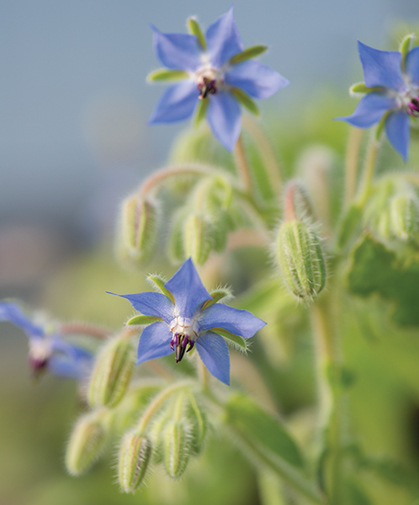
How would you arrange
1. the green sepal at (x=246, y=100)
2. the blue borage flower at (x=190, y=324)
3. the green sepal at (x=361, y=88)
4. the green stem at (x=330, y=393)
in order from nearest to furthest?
the blue borage flower at (x=190, y=324), the green sepal at (x=361, y=88), the green sepal at (x=246, y=100), the green stem at (x=330, y=393)

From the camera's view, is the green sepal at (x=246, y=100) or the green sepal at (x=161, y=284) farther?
the green sepal at (x=246, y=100)

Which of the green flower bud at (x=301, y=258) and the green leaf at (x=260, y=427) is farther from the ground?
the green flower bud at (x=301, y=258)

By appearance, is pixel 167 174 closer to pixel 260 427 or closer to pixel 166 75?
pixel 166 75

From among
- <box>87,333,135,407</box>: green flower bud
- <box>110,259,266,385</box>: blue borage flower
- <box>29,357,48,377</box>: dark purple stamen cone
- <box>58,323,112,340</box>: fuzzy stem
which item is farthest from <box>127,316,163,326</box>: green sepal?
<box>29,357,48,377</box>: dark purple stamen cone

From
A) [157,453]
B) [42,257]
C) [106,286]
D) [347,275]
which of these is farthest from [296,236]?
[42,257]

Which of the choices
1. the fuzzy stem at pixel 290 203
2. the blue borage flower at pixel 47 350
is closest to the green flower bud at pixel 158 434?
the blue borage flower at pixel 47 350

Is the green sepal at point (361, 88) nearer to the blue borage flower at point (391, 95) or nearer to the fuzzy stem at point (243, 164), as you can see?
the blue borage flower at point (391, 95)

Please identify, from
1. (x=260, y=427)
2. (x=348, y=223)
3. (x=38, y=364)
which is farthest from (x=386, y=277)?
(x=38, y=364)
